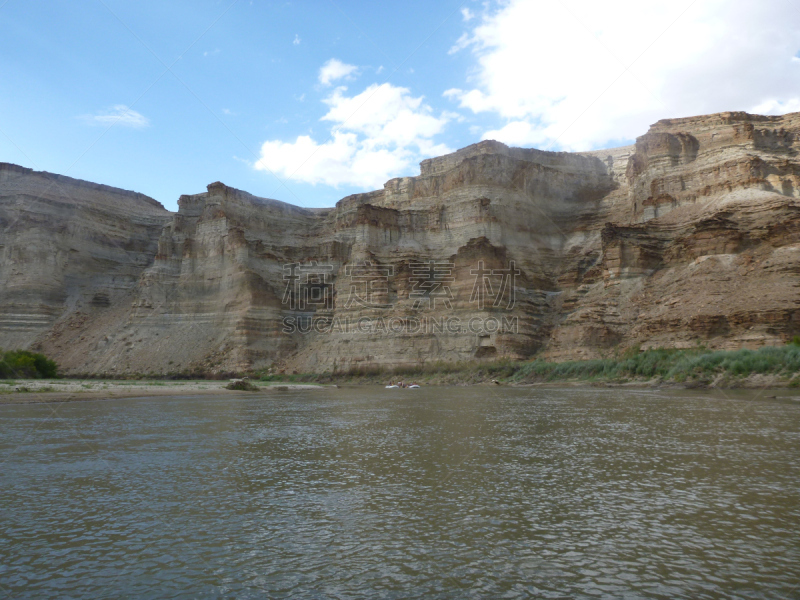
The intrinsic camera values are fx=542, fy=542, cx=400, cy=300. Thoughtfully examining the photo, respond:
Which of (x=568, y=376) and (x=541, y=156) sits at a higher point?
(x=541, y=156)

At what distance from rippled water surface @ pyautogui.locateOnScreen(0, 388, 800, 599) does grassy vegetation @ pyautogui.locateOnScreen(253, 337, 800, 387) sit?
712 inches

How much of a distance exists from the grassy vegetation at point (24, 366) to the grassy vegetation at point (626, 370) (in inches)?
697

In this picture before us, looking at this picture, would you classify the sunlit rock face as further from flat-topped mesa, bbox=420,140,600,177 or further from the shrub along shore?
the shrub along shore

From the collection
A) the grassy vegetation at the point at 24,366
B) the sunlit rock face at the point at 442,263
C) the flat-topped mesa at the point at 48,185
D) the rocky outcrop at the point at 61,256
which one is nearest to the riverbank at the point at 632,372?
the sunlit rock face at the point at 442,263

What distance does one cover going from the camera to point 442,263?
193ft

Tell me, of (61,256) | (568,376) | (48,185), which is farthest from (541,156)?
(48,185)

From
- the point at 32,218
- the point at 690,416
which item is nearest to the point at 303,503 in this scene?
the point at 690,416

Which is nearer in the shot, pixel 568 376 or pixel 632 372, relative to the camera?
pixel 632 372

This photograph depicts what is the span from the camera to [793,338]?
30.0 metres

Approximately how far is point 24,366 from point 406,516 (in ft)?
144

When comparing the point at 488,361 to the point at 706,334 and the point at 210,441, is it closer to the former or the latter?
the point at 706,334

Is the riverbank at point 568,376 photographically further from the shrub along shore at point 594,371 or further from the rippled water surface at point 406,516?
A: the rippled water surface at point 406,516

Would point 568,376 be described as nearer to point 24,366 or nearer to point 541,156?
point 24,366

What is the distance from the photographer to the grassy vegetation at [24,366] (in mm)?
37469
